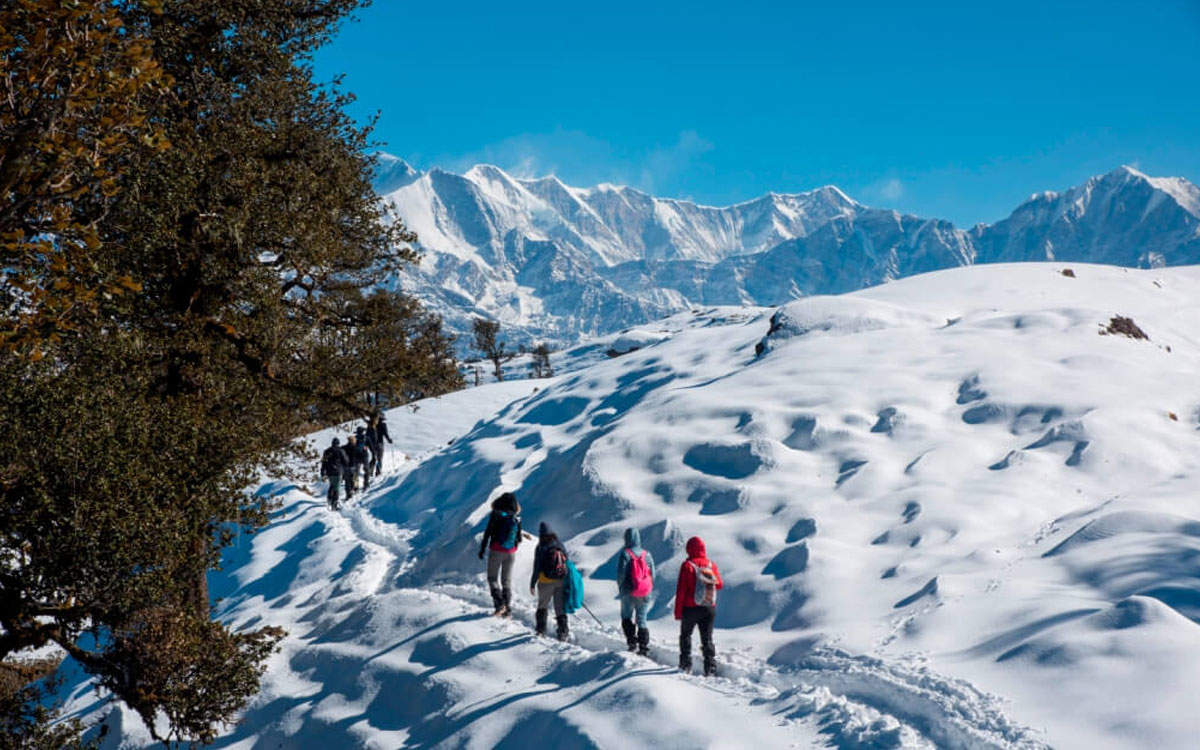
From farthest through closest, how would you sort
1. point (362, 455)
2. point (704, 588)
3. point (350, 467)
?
point (362, 455)
point (350, 467)
point (704, 588)

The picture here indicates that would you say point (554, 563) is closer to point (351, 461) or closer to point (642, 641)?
point (642, 641)

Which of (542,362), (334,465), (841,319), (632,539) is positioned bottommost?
(632,539)

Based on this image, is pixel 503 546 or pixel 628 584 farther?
pixel 503 546

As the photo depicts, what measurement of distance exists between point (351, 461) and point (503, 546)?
642 inches

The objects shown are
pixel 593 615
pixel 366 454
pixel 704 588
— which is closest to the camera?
pixel 704 588

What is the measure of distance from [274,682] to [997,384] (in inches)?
730

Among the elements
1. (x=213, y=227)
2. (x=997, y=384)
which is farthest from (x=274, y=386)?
(x=997, y=384)

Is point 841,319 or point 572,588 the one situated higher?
point 841,319

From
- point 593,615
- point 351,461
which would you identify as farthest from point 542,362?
point 593,615

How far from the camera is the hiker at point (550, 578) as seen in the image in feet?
44.4

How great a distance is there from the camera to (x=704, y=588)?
11734 millimetres

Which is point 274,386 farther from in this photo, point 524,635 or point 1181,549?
point 1181,549

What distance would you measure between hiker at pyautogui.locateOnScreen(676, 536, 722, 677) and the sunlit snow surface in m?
0.59

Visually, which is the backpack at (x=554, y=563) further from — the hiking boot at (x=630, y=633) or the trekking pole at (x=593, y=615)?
the trekking pole at (x=593, y=615)
